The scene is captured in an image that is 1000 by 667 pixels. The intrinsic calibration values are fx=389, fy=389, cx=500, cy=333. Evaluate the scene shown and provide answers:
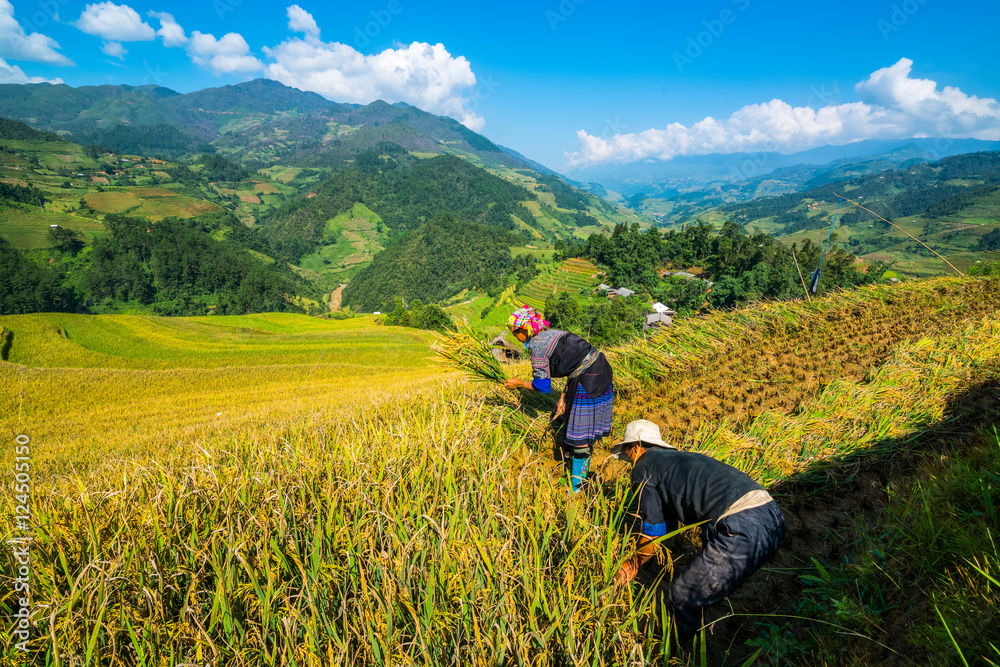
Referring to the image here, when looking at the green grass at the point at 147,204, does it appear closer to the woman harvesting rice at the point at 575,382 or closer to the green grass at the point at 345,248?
the green grass at the point at 345,248

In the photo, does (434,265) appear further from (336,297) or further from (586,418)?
(586,418)

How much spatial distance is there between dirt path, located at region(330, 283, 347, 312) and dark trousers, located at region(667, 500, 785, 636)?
5017 inches

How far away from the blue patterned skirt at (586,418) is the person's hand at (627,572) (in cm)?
115

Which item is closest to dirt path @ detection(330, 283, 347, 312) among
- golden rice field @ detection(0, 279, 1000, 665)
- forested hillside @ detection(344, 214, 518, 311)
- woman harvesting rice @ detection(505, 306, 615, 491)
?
forested hillside @ detection(344, 214, 518, 311)

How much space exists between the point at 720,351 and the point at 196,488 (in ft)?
19.7

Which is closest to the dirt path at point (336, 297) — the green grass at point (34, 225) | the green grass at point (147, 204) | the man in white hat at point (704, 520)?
the green grass at point (147, 204)

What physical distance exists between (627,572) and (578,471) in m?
1.28

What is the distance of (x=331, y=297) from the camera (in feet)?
426

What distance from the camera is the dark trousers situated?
2.22 m

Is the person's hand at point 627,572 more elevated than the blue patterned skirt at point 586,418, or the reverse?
the blue patterned skirt at point 586,418

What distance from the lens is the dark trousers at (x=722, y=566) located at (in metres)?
2.22

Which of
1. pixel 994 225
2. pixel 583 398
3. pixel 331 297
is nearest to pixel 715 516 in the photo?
pixel 583 398

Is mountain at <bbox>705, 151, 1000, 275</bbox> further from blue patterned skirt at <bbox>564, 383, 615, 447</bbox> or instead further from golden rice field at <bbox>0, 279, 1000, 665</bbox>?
blue patterned skirt at <bbox>564, 383, 615, 447</bbox>

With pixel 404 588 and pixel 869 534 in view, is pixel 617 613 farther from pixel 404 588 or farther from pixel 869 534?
pixel 869 534
